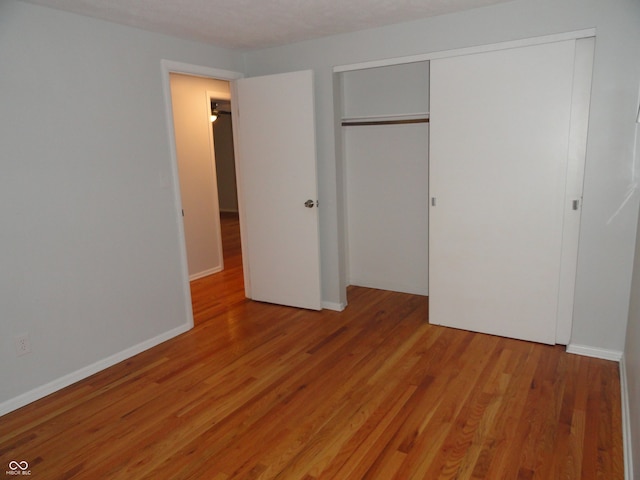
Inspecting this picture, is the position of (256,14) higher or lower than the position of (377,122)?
higher

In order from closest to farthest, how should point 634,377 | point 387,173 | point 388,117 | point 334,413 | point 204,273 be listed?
1. point 634,377
2. point 334,413
3. point 388,117
4. point 387,173
5. point 204,273

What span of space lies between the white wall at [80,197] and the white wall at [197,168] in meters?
1.42

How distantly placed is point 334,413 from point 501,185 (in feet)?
6.34

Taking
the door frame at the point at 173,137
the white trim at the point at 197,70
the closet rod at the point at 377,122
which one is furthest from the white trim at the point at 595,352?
the white trim at the point at 197,70

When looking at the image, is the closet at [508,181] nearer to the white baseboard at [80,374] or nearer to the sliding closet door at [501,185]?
the sliding closet door at [501,185]

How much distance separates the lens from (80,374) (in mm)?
2910

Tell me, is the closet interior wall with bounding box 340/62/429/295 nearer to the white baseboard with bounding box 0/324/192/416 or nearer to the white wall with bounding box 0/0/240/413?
the white wall with bounding box 0/0/240/413

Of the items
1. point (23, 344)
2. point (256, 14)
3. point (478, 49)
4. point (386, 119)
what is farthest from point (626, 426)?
point (23, 344)

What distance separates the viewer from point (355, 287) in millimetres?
4637

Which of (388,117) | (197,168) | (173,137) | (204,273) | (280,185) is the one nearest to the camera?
(173,137)

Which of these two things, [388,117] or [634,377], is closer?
[634,377]

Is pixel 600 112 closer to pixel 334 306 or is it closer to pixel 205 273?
pixel 334 306

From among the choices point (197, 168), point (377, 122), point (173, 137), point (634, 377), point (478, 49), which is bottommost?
point (634, 377)

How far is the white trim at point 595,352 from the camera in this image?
2.87 m
